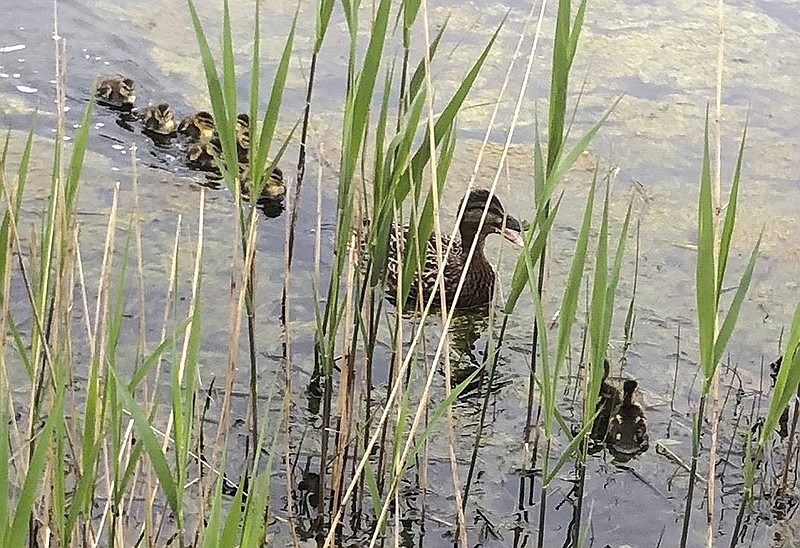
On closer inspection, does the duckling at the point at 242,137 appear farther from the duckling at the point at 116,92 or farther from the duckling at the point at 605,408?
the duckling at the point at 605,408

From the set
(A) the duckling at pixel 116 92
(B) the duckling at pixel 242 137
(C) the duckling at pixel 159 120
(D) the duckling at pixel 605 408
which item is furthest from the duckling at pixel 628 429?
(A) the duckling at pixel 116 92

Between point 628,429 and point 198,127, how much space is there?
7.58 feet

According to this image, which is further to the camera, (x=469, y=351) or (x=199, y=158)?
(x=199, y=158)

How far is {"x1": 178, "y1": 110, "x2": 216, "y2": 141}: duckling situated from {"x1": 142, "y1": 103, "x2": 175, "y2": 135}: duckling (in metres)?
0.05

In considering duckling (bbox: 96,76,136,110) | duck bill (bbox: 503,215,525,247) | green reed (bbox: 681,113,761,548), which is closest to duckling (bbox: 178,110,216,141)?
duckling (bbox: 96,76,136,110)

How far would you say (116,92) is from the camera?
16.1 ft

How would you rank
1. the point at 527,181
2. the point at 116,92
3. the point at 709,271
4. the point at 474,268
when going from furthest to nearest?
1. the point at 116,92
2. the point at 527,181
3. the point at 474,268
4. the point at 709,271

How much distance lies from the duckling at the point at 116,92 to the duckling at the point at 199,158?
55 cm

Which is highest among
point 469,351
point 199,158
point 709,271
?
point 709,271

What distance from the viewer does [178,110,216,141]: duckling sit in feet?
15.1

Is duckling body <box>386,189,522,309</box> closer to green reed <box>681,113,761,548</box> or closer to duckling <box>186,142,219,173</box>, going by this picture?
duckling <box>186,142,219,173</box>

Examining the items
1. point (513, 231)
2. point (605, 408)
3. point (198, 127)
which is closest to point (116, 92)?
point (198, 127)

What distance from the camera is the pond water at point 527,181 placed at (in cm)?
297

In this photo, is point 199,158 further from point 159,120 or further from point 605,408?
point 605,408
